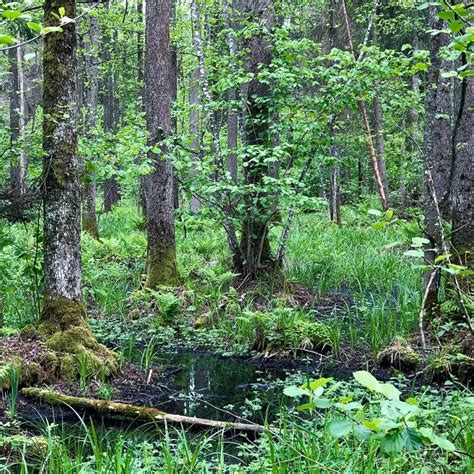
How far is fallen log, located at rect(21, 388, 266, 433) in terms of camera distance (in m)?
4.22

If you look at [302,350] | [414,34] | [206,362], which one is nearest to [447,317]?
[302,350]

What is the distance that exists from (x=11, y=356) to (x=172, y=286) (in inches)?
155

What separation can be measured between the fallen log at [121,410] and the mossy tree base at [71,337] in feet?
1.71

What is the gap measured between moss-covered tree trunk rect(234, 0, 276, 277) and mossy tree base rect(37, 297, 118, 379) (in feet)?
11.9

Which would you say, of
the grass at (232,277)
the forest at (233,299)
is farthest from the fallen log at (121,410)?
the grass at (232,277)

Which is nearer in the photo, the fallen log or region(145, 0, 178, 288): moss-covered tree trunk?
the fallen log

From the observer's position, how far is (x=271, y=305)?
8312 millimetres

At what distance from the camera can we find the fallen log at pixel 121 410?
4.22m

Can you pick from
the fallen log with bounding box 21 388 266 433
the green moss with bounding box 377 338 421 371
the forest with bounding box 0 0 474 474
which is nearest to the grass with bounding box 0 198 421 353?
the forest with bounding box 0 0 474 474

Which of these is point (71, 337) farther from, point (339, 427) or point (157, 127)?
point (339, 427)

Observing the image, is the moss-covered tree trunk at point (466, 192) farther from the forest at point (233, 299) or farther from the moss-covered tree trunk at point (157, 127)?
the moss-covered tree trunk at point (157, 127)

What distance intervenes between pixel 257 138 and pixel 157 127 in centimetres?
164

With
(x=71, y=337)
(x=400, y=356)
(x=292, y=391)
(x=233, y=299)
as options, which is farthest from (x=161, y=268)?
(x=292, y=391)

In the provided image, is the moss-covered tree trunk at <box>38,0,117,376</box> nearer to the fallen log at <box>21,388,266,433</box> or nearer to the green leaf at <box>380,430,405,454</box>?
the fallen log at <box>21,388,266,433</box>
